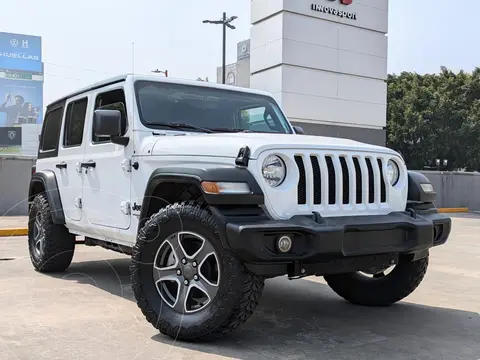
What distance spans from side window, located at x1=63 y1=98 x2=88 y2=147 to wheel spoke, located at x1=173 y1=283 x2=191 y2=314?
2.62 meters

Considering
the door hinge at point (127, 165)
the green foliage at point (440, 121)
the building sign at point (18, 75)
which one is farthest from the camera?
the building sign at point (18, 75)

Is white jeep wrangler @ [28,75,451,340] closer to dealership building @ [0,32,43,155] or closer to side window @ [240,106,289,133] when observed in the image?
side window @ [240,106,289,133]

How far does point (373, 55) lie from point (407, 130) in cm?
1384

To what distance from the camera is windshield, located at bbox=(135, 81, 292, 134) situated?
5.17 metres

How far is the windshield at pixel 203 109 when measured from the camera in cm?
517

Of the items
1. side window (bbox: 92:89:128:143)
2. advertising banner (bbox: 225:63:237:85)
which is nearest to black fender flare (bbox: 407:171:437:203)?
side window (bbox: 92:89:128:143)

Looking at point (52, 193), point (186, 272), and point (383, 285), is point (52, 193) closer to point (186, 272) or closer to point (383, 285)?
point (186, 272)

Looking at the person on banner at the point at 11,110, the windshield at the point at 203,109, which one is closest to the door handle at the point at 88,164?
the windshield at the point at 203,109

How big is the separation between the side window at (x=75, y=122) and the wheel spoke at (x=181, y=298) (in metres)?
2.62

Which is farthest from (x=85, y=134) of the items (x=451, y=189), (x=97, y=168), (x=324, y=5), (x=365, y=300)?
(x=451, y=189)

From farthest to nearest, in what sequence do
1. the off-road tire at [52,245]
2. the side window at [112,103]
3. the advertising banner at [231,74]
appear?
the advertising banner at [231,74] < the off-road tire at [52,245] < the side window at [112,103]

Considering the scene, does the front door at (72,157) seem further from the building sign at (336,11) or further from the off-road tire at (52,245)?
the building sign at (336,11)

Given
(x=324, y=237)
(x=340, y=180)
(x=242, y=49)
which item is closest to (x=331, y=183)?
(x=340, y=180)

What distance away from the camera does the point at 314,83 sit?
1872 cm
